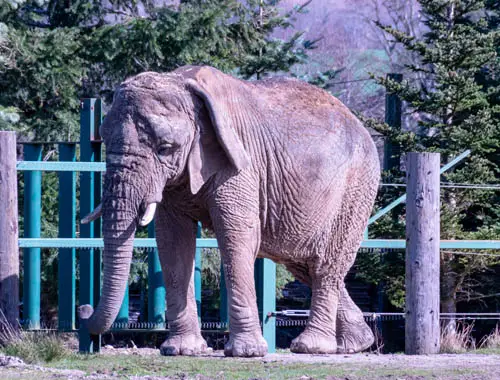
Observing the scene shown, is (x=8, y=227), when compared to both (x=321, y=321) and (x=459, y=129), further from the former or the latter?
(x=459, y=129)

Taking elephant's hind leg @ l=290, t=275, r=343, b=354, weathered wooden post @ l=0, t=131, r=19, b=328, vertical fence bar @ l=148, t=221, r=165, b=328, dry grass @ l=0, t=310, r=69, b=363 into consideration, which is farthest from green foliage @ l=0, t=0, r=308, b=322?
elephant's hind leg @ l=290, t=275, r=343, b=354

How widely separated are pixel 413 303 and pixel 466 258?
5.03 m

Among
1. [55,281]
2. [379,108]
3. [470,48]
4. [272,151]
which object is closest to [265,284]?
[272,151]

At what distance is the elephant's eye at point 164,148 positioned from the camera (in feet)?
26.7

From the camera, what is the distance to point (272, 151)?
8797mm

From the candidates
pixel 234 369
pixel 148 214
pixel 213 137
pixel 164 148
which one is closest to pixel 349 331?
pixel 234 369

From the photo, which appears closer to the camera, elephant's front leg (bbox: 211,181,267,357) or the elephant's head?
the elephant's head

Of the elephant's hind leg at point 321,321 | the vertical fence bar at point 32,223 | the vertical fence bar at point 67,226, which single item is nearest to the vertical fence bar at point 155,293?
the vertical fence bar at point 67,226

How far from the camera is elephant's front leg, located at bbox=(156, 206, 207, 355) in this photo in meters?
8.80

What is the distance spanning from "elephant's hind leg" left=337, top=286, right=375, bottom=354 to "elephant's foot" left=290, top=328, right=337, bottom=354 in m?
0.34

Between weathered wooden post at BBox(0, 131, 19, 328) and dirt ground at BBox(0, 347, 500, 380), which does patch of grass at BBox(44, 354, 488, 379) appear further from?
weathered wooden post at BBox(0, 131, 19, 328)

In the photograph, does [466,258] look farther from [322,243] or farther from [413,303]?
[322,243]

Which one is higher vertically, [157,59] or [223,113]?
[157,59]

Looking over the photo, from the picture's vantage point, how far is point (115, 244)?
8.16 m
